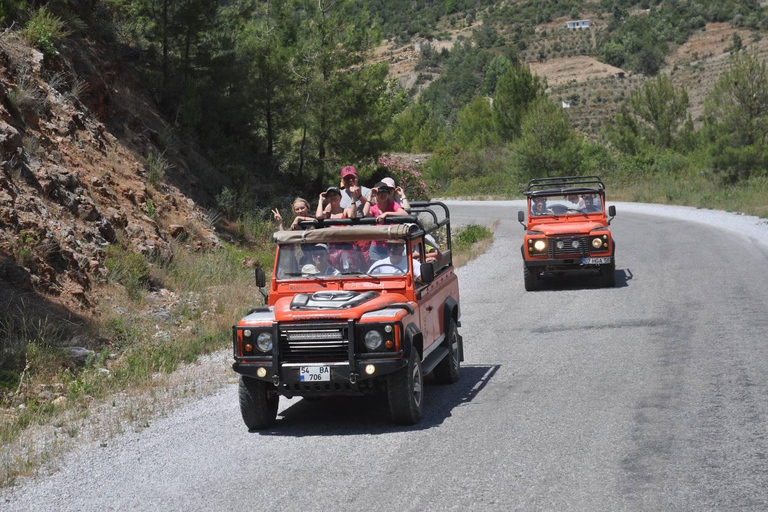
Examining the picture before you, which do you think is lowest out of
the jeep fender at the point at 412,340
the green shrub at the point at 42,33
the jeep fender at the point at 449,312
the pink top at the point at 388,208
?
the jeep fender at the point at 449,312

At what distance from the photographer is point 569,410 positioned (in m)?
8.26

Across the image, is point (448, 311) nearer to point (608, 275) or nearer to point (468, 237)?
point (608, 275)

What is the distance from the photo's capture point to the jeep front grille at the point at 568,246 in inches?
671

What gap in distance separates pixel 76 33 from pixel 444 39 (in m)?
129

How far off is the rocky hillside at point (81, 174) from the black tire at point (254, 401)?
191 inches

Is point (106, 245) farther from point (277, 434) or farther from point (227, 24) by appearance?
point (227, 24)


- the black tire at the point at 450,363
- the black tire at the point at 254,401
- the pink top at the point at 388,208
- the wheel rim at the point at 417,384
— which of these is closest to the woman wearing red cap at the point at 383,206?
the pink top at the point at 388,208

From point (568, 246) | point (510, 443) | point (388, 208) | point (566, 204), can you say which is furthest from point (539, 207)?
point (510, 443)

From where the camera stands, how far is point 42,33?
17.7 m

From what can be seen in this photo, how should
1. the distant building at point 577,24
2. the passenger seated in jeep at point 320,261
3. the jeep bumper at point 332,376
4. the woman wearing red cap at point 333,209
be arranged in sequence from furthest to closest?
1. the distant building at point 577,24
2. the woman wearing red cap at point 333,209
3. the passenger seated in jeep at point 320,261
4. the jeep bumper at point 332,376

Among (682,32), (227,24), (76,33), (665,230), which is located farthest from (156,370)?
(682,32)

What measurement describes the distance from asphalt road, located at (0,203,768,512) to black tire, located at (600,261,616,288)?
13.8ft

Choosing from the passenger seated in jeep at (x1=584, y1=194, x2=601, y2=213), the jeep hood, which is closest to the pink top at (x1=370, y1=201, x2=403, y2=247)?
the jeep hood

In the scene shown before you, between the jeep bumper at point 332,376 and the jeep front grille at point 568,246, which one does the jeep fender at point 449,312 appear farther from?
the jeep front grille at point 568,246
